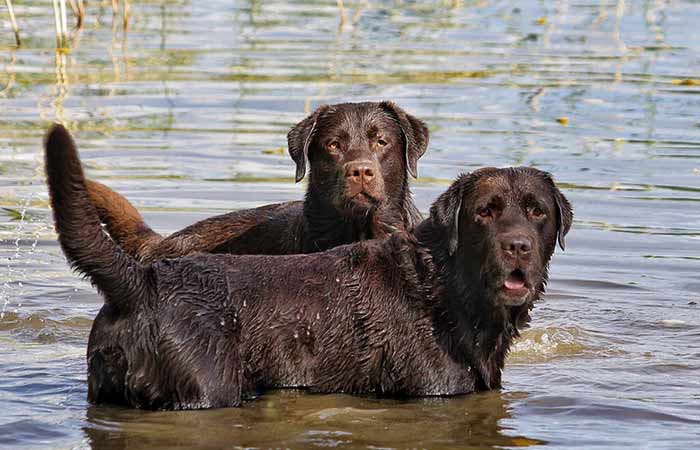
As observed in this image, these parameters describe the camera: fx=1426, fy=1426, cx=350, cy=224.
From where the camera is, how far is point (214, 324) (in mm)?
7301

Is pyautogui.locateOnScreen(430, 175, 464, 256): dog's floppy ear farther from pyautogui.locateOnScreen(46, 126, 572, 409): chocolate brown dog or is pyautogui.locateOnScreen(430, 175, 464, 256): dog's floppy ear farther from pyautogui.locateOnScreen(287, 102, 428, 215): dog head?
pyautogui.locateOnScreen(287, 102, 428, 215): dog head

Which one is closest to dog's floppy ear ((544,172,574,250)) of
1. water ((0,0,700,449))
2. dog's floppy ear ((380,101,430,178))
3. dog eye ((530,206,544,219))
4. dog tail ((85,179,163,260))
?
dog eye ((530,206,544,219))

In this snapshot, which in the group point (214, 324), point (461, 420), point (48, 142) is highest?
point (48, 142)

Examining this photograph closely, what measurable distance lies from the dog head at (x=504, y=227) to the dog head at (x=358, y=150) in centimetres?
131

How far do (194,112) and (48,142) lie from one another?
9.56m

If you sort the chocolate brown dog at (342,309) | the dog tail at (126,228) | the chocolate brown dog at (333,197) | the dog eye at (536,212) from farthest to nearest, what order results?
1. the dog tail at (126,228)
2. the chocolate brown dog at (333,197)
3. the dog eye at (536,212)
4. the chocolate brown dog at (342,309)

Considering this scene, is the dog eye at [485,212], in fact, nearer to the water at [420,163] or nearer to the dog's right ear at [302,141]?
the water at [420,163]

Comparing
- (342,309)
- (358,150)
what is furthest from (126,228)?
(342,309)

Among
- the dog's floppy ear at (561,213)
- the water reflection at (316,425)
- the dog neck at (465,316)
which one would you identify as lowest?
the water reflection at (316,425)

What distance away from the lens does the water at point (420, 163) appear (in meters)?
7.35

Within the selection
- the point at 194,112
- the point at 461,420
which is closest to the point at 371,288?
the point at 461,420

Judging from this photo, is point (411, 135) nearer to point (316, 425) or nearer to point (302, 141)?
point (302, 141)

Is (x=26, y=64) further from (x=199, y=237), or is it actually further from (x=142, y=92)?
(x=199, y=237)

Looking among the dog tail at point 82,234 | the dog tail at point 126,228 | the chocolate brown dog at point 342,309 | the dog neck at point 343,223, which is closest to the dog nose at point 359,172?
the dog neck at point 343,223
